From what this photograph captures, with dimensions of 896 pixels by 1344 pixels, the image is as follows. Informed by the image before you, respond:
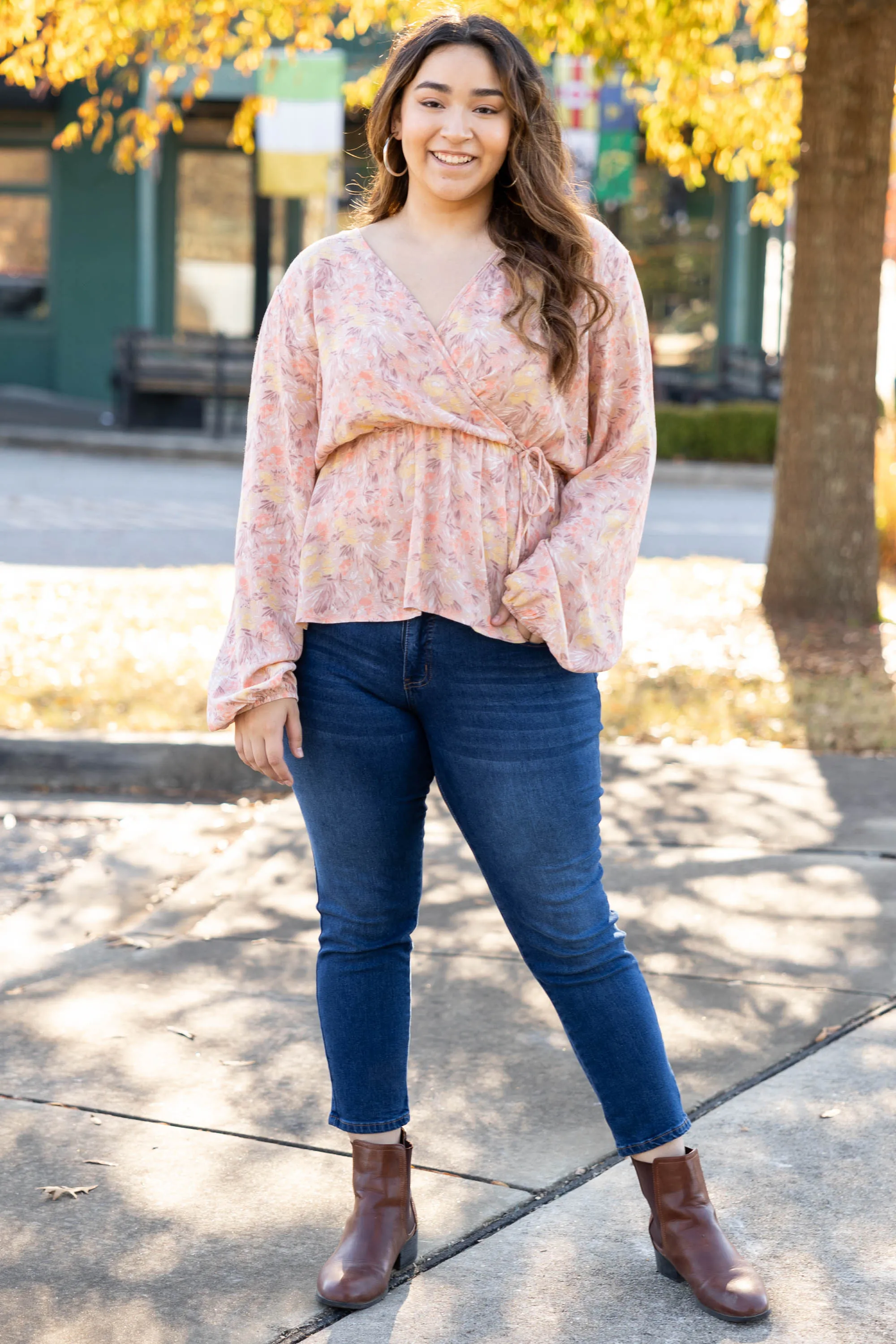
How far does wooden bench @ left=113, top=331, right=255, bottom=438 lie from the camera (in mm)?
20297

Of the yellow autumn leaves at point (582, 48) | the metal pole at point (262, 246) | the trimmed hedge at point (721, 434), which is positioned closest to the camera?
the yellow autumn leaves at point (582, 48)

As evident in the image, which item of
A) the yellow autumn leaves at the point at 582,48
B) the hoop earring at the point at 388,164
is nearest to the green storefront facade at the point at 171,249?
the yellow autumn leaves at the point at 582,48

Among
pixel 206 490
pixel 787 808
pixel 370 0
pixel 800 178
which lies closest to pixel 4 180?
pixel 206 490

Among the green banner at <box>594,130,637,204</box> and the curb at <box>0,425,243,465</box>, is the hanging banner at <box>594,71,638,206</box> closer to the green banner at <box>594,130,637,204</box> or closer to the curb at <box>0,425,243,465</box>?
the green banner at <box>594,130,637,204</box>

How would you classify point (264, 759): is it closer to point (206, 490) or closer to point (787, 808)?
point (787, 808)

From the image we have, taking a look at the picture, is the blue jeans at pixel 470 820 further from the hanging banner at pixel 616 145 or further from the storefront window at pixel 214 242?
the storefront window at pixel 214 242

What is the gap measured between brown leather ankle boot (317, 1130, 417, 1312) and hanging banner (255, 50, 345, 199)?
17291 mm

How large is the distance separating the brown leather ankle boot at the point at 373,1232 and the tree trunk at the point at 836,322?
6081mm

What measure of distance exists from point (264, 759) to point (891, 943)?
219 centimetres

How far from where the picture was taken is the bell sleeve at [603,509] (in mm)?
2486

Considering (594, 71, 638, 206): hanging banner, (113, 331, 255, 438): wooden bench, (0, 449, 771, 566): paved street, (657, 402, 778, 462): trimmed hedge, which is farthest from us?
(113, 331, 255, 438): wooden bench

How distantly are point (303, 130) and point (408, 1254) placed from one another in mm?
17792

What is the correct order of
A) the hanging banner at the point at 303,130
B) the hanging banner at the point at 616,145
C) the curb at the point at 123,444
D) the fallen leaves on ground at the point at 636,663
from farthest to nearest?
1. the hanging banner at the point at 616,145
2. the hanging banner at the point at 303,130
3. the curb at the point at 123,444
4. the fallen leaves on ground at the point at 636,663

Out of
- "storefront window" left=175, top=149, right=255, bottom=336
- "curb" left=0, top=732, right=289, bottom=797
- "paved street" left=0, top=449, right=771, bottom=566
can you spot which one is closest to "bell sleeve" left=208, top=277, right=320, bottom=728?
"curb" left=0, top=732, right=289, bottom=797
